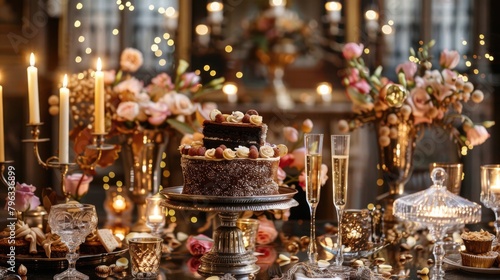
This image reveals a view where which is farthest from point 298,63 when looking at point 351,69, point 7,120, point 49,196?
point 49,196

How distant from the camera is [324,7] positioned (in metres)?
5.86

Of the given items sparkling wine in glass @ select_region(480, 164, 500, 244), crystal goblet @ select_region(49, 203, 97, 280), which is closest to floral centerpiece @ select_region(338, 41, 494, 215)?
sparkling wine in glass @ select_region(480, 164, 500, 244)

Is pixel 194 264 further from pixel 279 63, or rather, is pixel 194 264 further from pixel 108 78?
pixel 279 63

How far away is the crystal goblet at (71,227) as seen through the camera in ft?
5.80

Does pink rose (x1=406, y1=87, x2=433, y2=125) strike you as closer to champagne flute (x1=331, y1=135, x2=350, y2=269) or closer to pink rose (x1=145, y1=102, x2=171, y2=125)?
champagne flute (x1=331, y1=135, x2=350, y2=269)

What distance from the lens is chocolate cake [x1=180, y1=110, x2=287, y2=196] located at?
6.25 feet

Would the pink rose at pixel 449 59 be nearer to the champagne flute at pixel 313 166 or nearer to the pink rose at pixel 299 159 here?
the pink rose at pixel 299 159

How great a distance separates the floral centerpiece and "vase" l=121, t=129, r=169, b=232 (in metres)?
0.56

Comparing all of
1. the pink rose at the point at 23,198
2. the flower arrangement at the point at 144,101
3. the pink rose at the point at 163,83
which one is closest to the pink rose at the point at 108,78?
the flower arrangement at the point at 144,101

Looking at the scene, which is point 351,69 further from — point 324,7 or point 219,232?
point 324,7

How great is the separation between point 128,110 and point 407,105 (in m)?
0.82

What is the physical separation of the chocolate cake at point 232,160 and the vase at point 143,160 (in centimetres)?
47

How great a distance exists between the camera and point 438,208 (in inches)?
72.4

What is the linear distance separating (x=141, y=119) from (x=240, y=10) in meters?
3.52
